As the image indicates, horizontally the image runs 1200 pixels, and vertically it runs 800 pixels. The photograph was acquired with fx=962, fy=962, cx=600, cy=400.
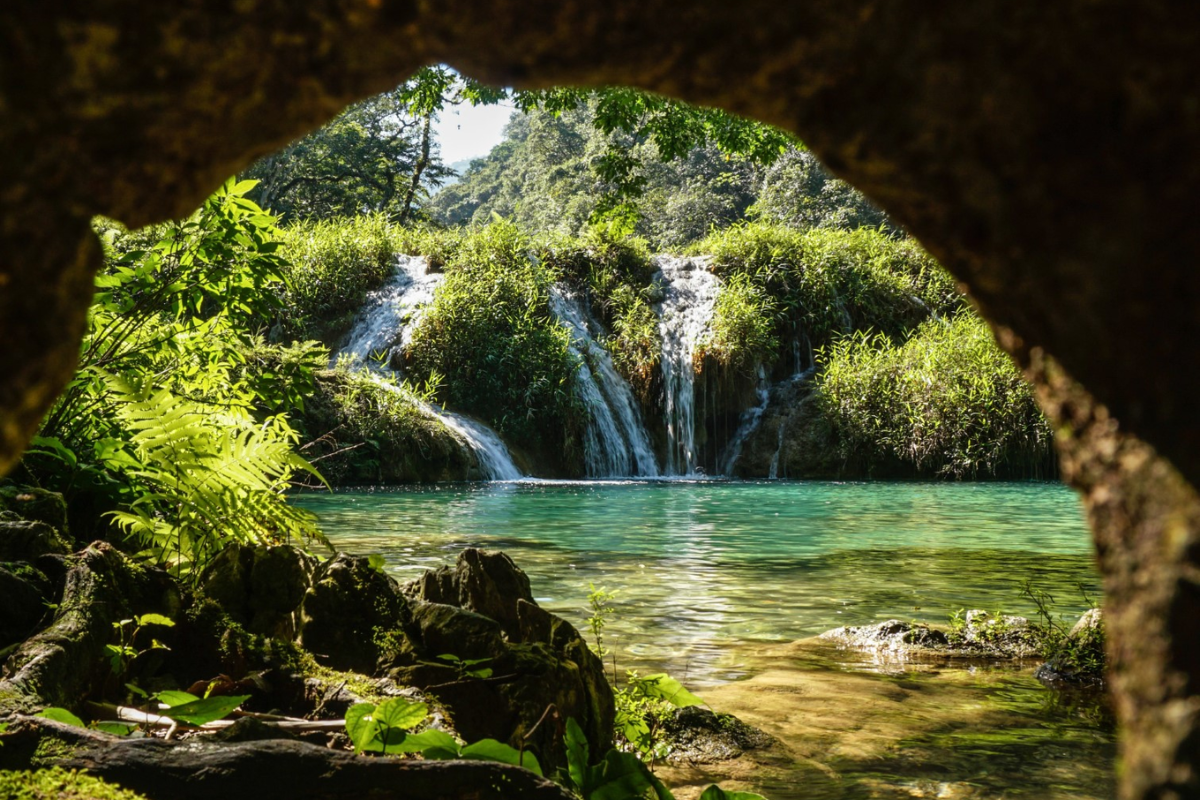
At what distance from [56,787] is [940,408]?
1950cm

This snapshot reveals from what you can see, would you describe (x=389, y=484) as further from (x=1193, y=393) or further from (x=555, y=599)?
(x=1193, y=393)

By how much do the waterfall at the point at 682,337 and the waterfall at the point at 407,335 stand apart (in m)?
3.74

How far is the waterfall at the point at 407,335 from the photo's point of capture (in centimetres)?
1773

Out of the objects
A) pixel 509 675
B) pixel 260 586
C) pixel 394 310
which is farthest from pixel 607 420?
pixel 509 675

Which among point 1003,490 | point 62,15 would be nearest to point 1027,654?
point 62,15

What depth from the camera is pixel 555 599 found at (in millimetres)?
6797

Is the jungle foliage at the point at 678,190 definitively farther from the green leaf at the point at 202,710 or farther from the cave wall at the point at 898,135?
the cave wall at the point at 898,135

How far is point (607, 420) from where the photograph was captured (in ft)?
64.4

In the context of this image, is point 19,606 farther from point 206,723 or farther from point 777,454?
point 777,454

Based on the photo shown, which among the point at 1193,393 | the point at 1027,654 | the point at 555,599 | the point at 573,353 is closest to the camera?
the point at 1193,393

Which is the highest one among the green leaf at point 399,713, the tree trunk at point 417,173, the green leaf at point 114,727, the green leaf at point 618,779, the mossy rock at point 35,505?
the tree trunk at point 417,173

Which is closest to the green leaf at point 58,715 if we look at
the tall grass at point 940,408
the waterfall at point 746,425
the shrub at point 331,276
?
the tall grass at point 940,408

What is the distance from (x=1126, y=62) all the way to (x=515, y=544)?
8.85 meters

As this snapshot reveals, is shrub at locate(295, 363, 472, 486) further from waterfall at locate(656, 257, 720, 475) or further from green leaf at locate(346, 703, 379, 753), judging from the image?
green leaf at locate(346, 703, 379, 753)
